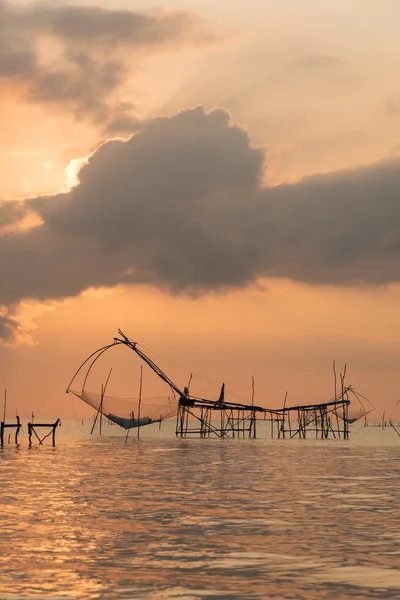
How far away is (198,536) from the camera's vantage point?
67.8 ft

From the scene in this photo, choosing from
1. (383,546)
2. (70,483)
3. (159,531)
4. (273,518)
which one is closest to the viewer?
(383,546)

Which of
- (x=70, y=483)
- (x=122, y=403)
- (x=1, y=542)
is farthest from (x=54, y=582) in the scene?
(x=122, y=403)

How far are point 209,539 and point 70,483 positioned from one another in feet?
53.1

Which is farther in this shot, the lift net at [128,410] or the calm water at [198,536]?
the lift net at [128,410]

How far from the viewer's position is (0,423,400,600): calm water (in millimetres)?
14719

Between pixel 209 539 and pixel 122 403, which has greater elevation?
pixel 122 403

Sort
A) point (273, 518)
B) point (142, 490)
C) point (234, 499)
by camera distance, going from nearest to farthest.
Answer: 1. point (273, 518)
2. point (234, 499)
3. point (142, 490)

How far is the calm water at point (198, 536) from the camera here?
579 inches

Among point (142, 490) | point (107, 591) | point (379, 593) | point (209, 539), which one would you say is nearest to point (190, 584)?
point (107, 591)

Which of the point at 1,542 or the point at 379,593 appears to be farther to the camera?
the point at 1,542

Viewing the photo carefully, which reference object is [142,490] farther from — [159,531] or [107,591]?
[107,591]

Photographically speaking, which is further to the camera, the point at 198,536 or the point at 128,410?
the point at 128,410

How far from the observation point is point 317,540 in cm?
1995

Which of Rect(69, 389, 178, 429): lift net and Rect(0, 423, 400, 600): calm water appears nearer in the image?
Rect(0, 423, 400, 600): calm water
